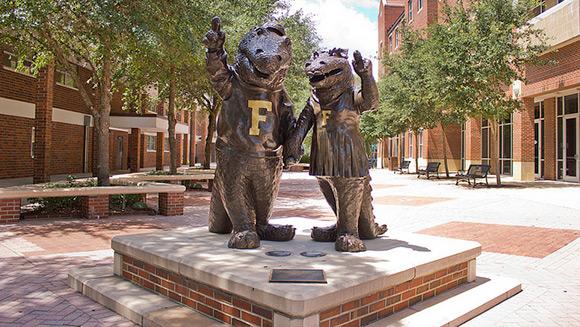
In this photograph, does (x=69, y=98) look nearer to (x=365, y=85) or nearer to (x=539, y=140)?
(x=365, y=85)

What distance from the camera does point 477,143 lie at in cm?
2945

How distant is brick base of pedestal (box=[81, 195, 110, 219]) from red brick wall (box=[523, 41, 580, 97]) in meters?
17.0

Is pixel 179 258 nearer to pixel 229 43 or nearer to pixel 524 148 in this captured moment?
pixel 229 43

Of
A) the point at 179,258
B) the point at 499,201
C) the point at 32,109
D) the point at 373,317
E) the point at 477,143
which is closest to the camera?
the point at 373,317

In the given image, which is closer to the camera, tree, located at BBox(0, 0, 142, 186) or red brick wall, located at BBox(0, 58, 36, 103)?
tree, located at BBox(0, 0, 142, 186)

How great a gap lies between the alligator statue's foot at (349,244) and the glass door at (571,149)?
19425 mm

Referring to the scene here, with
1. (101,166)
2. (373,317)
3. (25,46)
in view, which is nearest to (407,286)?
(373,317)

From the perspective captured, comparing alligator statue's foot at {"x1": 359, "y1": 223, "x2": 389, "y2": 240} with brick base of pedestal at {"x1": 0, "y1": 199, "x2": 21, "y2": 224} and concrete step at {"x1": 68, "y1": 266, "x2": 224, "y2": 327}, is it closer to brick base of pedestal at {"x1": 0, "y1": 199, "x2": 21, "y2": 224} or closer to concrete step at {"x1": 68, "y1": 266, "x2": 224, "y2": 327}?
concrete step at {"x1": 68, "y1": 266, "x2": 224, "y2": 327}

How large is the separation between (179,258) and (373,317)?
1599mm

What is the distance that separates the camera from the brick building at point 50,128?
15773mm

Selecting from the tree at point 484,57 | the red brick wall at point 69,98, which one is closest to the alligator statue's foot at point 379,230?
the tree at point 484,57

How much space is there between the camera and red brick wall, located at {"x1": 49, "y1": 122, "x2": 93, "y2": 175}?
21.0m

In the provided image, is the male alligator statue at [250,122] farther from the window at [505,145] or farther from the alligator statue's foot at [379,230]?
the window at [505,145]

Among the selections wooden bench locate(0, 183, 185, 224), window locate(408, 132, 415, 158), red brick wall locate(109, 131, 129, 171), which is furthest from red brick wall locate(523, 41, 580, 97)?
red brick wall locate(109, 131, 129, 171)
